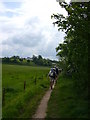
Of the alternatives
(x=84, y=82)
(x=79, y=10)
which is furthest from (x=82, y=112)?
(x=79, y=10)

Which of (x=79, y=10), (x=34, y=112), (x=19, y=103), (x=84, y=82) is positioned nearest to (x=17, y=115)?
(x=34, y=112)

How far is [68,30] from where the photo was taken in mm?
20031

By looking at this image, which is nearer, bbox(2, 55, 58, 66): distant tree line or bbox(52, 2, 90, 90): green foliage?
bbox(52, 2, 90, 90): green foliage

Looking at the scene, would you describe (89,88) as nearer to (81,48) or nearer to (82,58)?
(82,58)

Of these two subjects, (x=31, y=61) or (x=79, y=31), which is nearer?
(x=79, y=31)

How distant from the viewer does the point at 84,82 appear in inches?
566

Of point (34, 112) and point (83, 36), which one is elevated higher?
point (83, 36)

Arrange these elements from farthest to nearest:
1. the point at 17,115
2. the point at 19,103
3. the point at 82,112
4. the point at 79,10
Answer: the point at 79,10 → the point at 19,103 → the point at 17,115 → the point at 82,112

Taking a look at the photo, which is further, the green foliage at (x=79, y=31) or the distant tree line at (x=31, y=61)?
the distant tree line at (x=31, y=61)

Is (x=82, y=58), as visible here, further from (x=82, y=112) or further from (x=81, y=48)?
(x=82, y=112)

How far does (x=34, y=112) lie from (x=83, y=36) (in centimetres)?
508

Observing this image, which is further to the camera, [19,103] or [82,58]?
[19,103]

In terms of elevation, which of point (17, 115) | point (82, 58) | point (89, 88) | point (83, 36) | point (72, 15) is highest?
point (72, 15)

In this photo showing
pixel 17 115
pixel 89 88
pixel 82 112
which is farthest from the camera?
pixel 89 88
